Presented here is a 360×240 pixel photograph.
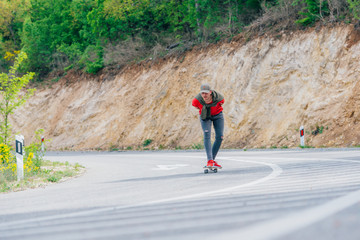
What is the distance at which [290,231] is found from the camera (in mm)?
3447

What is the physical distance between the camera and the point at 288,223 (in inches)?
148

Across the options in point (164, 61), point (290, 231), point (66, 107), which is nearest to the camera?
point (290, 231)

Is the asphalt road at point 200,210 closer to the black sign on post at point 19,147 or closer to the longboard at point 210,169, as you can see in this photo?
the longboard at point 210,169

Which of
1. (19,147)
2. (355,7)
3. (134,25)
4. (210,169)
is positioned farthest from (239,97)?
(19,147)

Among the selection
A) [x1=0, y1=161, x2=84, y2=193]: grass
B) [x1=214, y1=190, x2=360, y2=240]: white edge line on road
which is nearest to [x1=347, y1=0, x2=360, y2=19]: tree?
[x1=0, y1=161, x2=84, y2=193]: grass

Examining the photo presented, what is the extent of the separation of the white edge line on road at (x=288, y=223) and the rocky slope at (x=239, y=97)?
1462 cm

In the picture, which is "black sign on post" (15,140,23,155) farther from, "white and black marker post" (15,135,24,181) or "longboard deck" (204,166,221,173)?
"longboard deck" (204,166,221,173)

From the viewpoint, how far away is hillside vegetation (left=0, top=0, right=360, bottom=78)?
25.6 m

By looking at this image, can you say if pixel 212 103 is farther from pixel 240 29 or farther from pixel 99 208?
pixel 240 29

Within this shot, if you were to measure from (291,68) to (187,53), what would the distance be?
8468 millimetres

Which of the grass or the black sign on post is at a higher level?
the black sign on post

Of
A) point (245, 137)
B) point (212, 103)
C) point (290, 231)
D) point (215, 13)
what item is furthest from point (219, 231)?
point (215, 13)

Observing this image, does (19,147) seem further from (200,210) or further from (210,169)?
(200,210)

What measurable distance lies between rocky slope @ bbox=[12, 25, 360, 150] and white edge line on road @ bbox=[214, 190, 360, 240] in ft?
48.0
